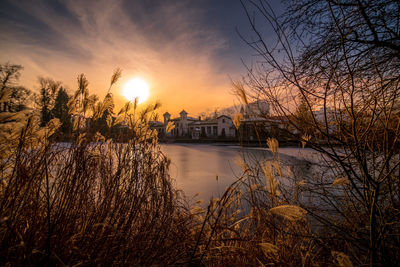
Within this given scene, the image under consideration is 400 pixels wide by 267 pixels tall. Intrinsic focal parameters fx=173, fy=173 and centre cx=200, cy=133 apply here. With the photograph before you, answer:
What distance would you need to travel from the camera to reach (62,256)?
973 mm

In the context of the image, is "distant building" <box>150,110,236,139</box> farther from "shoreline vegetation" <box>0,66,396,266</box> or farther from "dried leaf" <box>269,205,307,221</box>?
"dried leaf" <box>269,205,307,221</box>

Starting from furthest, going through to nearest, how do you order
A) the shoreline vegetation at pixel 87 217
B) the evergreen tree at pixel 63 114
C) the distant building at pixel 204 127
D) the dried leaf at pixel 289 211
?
the distant building at pixel 204 127
the evergreen tree at pixel 63 114
the shoreline vegetation at pixel 87 217
the dried leaf at pixel 289 211

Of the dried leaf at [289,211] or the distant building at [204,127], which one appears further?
the distant building at [204,127]

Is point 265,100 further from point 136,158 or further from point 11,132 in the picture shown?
point 11,132

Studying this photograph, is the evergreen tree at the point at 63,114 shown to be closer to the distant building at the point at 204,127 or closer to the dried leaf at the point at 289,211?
the dried leaf at the point at 289,211

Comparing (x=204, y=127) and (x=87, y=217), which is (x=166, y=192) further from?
(x=204, y=127)

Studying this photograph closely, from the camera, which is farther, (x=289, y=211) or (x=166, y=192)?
(x=166, y=192)

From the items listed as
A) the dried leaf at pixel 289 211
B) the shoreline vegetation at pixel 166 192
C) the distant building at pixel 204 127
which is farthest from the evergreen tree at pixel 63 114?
the distant building at pixel 204 127

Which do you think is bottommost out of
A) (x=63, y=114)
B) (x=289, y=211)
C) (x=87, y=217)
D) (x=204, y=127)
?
(x=87, y=217)

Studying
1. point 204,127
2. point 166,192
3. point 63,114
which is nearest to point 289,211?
point 166,192

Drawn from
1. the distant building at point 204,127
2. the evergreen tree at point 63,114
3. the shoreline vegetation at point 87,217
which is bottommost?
the shoreline vegetation at point 87,217

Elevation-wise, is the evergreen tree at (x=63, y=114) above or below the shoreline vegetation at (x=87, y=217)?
above

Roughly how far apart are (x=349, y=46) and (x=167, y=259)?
107 inches

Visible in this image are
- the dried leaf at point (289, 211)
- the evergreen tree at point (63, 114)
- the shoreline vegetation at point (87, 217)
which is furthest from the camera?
the evergreen tree at point (63, 114)
